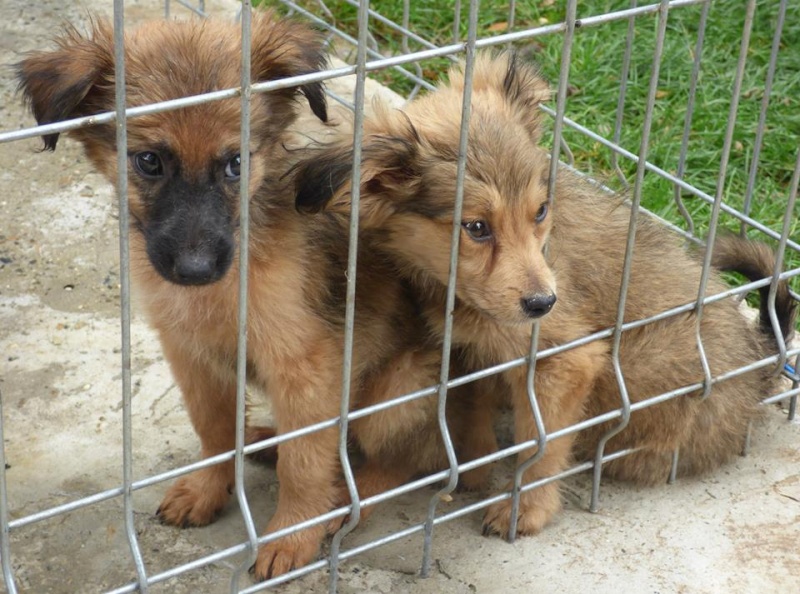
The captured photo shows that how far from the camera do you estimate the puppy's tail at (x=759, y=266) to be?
407 centimetres

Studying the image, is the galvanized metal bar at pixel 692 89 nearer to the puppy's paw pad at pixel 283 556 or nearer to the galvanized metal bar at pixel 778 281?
the galvanized metal bar at pixel 778 281

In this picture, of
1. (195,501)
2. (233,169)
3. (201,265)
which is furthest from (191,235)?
(195,501)

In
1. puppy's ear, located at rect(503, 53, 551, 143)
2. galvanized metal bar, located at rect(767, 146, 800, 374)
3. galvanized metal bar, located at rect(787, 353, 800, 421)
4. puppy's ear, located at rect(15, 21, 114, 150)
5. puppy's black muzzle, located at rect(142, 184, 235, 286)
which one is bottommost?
galvanized metal bar, located at rect(787, 353, 800, 421)

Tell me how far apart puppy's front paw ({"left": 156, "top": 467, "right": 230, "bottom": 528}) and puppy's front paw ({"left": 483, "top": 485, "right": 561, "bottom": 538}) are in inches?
33.1

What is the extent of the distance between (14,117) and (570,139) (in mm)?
2586

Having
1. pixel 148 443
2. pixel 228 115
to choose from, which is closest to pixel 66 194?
pixel 148 443

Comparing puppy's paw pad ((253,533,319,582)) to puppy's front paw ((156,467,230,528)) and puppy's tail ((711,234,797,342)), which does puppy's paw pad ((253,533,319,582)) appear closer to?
puppy's front paw ((156,467,230,528))

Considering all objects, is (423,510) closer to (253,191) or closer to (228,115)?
(253,191)

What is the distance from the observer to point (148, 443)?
4117 mm

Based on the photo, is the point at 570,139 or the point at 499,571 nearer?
the point at 499,571

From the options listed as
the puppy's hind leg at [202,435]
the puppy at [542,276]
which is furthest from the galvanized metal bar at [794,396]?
the puppy's hind leg at [202,435]

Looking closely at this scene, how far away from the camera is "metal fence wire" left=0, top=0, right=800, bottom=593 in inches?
106

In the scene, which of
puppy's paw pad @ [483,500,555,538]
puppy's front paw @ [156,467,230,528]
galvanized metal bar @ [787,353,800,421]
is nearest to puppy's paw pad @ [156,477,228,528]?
puppy's front paw @ [156,467,230,528]

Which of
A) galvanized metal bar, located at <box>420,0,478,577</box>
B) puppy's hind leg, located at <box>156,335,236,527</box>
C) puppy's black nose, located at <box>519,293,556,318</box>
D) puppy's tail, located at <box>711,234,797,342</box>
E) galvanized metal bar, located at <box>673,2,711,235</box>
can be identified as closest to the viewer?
galvanized metal bar, located at <box>420,0,478,577</box>
